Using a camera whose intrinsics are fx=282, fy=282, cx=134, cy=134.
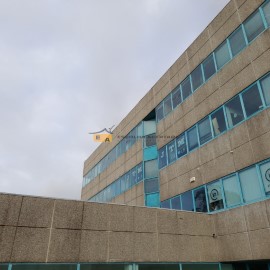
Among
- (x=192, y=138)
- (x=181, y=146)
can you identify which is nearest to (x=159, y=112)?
(x=181, y=146)

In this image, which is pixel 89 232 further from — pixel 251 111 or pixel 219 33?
pixel 219 33

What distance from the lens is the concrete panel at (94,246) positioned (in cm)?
1109

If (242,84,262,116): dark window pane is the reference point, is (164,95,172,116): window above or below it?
above

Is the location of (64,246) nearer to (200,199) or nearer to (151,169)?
(200,199)

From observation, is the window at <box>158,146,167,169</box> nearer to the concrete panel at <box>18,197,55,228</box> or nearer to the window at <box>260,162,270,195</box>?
the window at <box>260,162,270,195</box>

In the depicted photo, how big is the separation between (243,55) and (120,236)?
35.4ft

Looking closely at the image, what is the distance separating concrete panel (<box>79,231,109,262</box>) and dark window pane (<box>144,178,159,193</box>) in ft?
34.2

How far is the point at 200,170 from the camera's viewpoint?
54.0 ft

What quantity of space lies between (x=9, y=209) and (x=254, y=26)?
13921 mm

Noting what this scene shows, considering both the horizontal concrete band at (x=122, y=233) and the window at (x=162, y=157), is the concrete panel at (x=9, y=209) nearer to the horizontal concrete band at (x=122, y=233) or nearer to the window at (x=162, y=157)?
the horizontal concrete band at (x=122, y=233)

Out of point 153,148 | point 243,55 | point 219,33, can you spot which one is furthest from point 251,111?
point 153,148

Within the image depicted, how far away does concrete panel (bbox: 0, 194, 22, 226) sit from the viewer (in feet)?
33.2

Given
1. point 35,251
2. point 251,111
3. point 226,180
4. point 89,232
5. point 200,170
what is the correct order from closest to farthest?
point 35,251
point 89,232
point 251,111
point 226,180
point 200,170

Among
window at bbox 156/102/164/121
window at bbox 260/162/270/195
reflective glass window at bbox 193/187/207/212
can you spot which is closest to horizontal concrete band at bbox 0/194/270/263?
window at bbox 260/162/270/195
